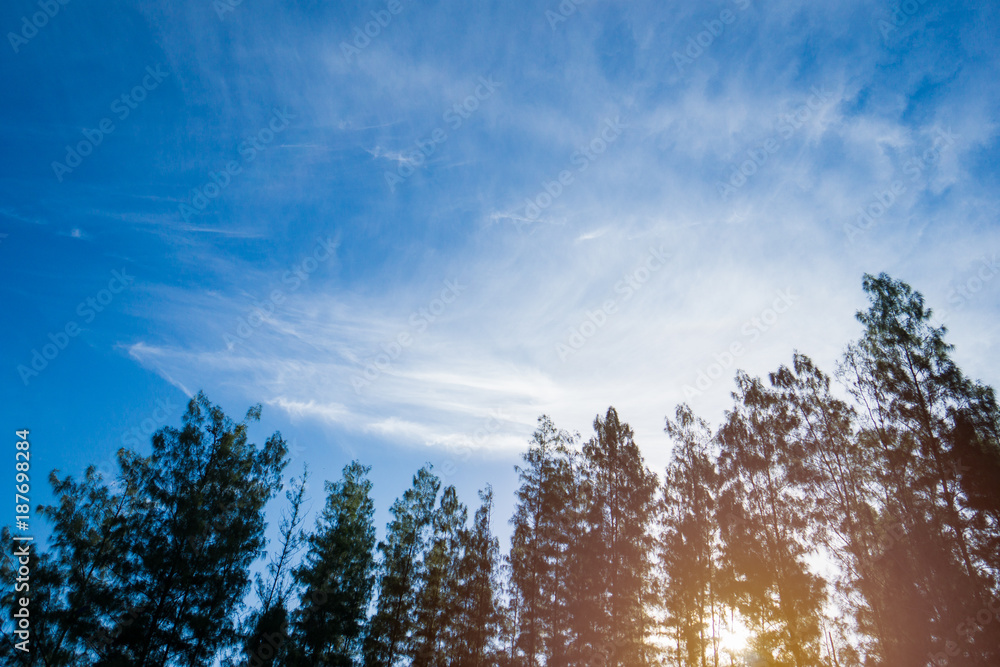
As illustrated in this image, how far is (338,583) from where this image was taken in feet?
83.7

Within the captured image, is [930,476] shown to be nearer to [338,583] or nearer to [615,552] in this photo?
[615,552]

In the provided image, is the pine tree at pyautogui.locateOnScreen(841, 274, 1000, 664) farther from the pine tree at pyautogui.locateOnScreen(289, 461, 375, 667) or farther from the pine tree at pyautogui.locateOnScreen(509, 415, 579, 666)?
the pine tree at pyautogui.locateOnScreen(289, 461, 375, 667)

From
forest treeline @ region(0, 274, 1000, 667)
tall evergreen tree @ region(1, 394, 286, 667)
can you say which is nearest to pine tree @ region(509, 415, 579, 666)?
forest treeline @ region(0, 274, 1000, 667)

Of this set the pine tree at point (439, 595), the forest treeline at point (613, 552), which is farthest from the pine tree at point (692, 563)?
the pine tree at point (439, 595)

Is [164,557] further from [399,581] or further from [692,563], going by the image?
[692,563]

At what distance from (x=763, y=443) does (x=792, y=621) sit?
922 centimetres

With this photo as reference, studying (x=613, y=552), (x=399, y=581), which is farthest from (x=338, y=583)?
(x=613, y=552)

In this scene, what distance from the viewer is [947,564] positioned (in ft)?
70.4

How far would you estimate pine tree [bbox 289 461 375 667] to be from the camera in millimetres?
23297

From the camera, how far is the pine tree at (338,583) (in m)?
23.3

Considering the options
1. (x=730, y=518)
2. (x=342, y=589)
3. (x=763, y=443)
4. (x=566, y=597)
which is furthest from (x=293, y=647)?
(x=763, y=443)

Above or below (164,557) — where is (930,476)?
above

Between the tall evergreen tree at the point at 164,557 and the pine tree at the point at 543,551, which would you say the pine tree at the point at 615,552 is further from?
the tall evergreen tree at the point at 164,557

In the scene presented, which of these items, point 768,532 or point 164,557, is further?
point 768,532
